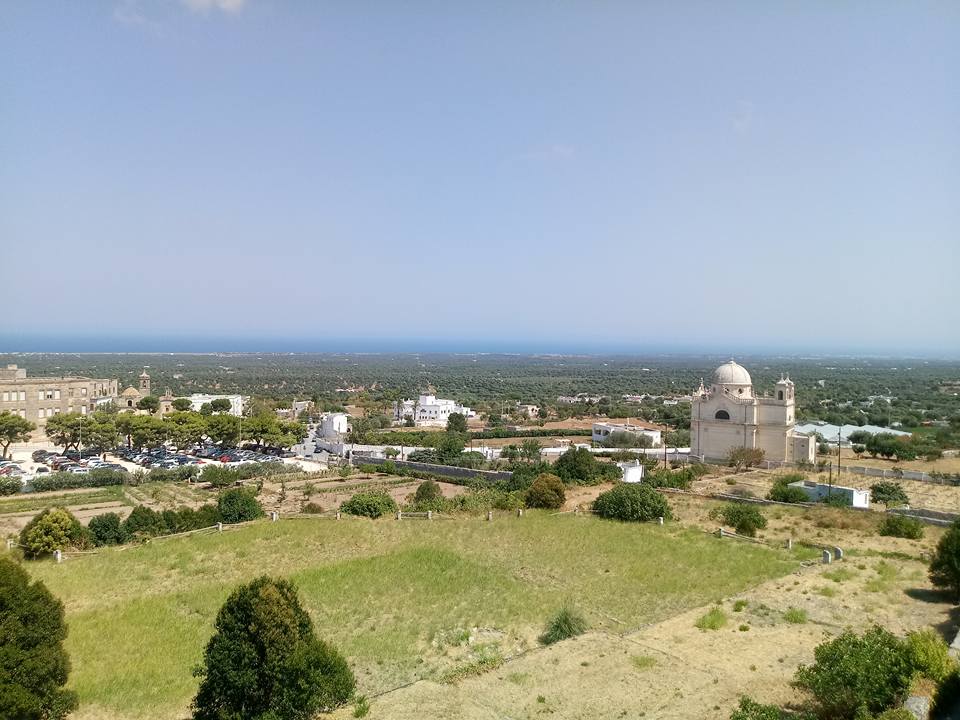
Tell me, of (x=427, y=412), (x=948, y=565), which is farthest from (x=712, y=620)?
(x=427, y=412)

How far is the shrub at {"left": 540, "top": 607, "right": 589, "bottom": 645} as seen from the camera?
1313cm

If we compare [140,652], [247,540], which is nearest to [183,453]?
[247,540]

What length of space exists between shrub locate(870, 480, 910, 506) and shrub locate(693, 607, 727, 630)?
17795mm

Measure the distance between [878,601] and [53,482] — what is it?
111 feet

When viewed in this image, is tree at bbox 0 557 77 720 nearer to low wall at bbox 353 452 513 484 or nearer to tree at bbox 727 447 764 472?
low wall at bbox 353 452 513 484

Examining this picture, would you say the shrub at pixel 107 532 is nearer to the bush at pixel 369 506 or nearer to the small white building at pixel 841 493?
the bush at pixel 369 506

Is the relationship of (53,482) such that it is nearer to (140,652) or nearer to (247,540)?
(247,540)

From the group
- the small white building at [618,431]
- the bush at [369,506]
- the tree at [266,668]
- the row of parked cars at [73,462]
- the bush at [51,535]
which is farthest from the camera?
the small white building at [618,431]

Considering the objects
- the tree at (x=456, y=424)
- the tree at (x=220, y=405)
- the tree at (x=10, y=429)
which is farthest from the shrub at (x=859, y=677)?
the tree at (x=220, y=405)

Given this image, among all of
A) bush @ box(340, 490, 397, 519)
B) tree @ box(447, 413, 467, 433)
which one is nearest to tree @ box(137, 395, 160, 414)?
tree @ box(447, 413, 467, 433)

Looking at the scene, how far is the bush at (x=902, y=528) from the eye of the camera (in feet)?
68.1

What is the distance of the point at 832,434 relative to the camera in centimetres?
5147

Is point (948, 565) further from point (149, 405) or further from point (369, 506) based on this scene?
point (149, 405)

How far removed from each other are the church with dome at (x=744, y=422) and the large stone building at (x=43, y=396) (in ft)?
136
